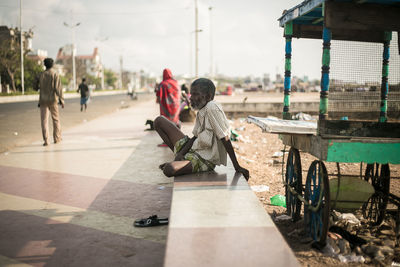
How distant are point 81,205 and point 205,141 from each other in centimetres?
171

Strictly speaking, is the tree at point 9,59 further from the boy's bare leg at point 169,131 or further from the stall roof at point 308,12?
the stall roof at point 308,12

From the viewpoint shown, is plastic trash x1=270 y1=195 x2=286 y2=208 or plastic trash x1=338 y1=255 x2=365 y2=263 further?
plastic trash x1=270 y1=195 x2=286 y2=208

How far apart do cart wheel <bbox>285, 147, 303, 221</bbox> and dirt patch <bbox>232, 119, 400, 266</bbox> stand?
5.6 inches

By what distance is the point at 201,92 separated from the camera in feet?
12.6

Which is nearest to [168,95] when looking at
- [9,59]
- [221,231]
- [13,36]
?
[221,231]

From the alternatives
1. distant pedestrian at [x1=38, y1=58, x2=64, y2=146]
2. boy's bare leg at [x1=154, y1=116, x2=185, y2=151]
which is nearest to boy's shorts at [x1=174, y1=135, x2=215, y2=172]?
boy's bare leg at [x1=154, y1=116, x2=185, y2=151]

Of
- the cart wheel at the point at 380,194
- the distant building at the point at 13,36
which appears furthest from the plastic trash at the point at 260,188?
the distant building at the point at 13,36

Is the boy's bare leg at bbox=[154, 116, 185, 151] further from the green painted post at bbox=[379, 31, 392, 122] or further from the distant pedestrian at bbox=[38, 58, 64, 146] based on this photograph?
the distant pedestrian at bbox=[38, 58, 64, 146]

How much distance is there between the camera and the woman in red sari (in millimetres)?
8219

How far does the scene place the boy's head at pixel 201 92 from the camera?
3.82 meters

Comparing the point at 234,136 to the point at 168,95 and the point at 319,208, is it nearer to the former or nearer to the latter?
the point at 168,95

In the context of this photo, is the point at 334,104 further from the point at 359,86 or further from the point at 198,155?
the point at 198,155

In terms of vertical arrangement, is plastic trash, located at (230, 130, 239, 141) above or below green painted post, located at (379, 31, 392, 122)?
below

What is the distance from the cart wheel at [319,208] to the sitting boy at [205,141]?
2.33ft
